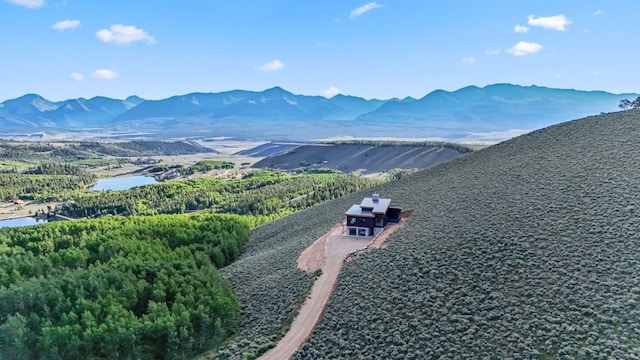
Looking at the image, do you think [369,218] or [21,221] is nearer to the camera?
[369,218]

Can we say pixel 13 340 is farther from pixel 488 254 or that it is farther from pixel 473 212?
pixel 473 212

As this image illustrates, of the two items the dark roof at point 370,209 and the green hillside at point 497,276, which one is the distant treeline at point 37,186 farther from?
the dark roof at point 370,209

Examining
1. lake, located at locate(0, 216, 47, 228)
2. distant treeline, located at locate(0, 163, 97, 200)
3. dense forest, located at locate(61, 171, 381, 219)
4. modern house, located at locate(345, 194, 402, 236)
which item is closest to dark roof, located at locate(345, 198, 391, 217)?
modern house, located at locate(345, 194, 402, 236)

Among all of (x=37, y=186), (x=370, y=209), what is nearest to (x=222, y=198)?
(x=37, y=186)

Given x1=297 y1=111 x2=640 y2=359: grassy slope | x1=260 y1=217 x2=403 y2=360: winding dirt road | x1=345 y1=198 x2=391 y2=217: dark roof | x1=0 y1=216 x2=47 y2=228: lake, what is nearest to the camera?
x1=297 y1=111 x2=640 y2=359: grassy slope

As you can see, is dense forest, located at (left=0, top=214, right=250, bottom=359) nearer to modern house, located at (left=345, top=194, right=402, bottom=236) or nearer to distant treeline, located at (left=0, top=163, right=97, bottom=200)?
modern house, located at (left=345, top=194, right=402, bottom=236)

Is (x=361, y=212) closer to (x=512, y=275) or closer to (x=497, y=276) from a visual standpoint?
(x=497, y=276)
